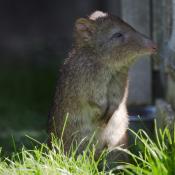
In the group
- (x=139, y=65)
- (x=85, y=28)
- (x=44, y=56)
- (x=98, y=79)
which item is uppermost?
(x=85, y=28)

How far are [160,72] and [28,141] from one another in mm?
1728

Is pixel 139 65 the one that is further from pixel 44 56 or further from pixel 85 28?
pixel 44 56

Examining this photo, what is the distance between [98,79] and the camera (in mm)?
7191

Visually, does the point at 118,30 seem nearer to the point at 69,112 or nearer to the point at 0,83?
the point at 69,112

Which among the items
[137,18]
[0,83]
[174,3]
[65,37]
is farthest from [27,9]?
[174,3]

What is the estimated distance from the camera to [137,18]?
9.01 metres

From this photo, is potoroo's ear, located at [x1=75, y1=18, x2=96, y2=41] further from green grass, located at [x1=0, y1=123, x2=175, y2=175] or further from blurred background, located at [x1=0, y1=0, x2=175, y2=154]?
green grass, located at [x1=0, y1=123, x2=175, y2=175]

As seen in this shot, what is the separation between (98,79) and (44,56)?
245 inches

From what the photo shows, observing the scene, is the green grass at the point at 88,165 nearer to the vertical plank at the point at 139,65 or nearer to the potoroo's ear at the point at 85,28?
the potoroo's ear at the point at 85,28

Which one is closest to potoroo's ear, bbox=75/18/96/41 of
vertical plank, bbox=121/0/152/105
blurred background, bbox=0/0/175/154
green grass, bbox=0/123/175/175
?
blurred background, bbox=0/0/175/154

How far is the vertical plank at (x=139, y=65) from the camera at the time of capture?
9000 mm

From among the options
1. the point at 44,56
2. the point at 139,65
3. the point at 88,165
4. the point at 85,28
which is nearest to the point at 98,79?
the point at 85,28

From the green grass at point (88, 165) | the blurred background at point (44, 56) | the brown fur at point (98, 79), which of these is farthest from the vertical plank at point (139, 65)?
the green grass at point (88, 165)

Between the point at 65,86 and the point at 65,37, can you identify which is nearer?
the point at 65,86
